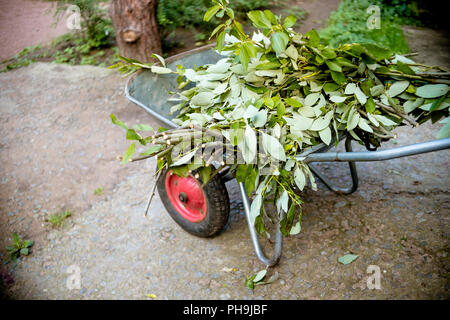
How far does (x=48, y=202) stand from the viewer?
277cm

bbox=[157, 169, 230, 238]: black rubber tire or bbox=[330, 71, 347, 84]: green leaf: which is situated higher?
bbox=[330, 71, 347, 84]: green leaf

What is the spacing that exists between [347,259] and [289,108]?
99 cm

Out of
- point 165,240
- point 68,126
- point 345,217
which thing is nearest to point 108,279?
point 165,240

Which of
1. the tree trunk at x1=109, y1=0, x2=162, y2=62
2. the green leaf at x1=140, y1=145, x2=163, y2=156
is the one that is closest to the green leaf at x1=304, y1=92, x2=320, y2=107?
the green leaf at x1=140, y1=145, x2=163, y2=156

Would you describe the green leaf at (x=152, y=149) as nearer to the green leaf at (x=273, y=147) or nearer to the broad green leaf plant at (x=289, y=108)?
the broad green leaf plant at (x=289, y=108)

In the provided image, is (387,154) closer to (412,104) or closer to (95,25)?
(412,104)

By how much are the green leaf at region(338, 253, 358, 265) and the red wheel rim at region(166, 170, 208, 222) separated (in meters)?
0.85

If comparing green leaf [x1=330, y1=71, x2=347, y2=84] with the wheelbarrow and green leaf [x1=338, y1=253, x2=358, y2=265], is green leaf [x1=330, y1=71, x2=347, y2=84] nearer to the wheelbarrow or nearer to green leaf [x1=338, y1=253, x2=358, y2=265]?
the wheelbarrow

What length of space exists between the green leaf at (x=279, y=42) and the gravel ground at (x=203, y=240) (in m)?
1.24

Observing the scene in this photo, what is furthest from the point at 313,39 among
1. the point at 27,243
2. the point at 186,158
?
the point at 27,243

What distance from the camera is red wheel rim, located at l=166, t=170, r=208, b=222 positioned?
79.3 inches

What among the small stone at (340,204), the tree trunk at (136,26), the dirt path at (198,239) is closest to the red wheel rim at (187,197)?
the dirt path at (198,239)

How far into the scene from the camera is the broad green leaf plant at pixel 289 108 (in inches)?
56.4
